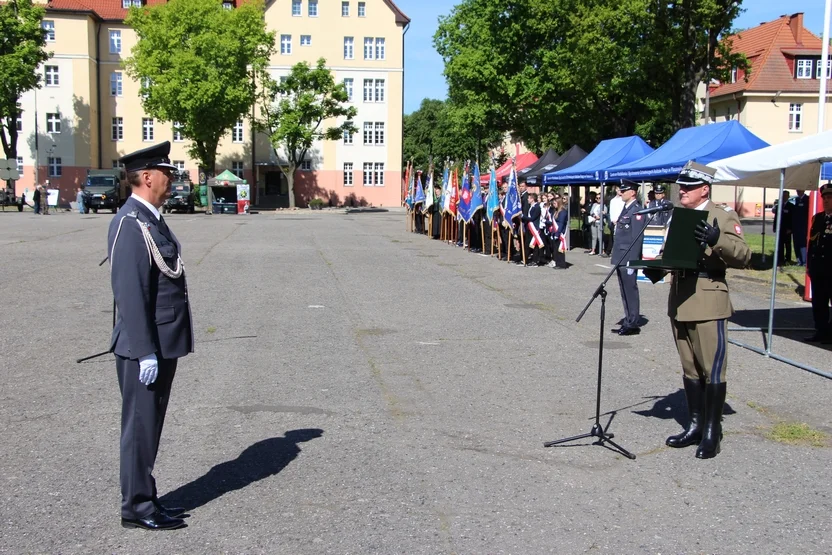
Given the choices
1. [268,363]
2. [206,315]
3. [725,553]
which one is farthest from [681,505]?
[206,315]

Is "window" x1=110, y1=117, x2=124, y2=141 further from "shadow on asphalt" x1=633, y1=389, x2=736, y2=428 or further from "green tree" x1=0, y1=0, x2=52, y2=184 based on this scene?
"shadow on asphalt" x1=633, y1=389, x2=736, y2=428

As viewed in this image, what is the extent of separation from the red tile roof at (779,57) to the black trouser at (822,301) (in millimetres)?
50534

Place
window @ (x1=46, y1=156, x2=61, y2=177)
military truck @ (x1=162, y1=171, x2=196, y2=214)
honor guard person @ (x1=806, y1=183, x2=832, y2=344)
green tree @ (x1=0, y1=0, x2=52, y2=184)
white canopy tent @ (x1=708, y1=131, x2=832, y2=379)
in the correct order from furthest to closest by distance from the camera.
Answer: window @ (x1=46, y1=156, x2=61, y2=177), green tree @ (x1=0, y1=0, x2=52, y2=184), military truck @ (x1=162, y1=171, x2=196, y2=214), honor guard person @ (x1=806, y1=183, x2=832, y2=344), white canopy tent @ (x1=708, y1=131, x2=832, y2=379)

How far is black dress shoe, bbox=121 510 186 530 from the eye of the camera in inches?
174

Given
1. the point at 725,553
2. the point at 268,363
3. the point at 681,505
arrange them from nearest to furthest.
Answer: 1. the point at 725,553
2. the point at 681,505
3. the point at 268,363

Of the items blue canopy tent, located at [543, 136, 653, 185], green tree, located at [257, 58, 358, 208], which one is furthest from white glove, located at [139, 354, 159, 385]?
green tree, located at [257, 58, 358, 208]

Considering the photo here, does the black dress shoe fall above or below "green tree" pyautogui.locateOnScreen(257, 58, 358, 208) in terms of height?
below

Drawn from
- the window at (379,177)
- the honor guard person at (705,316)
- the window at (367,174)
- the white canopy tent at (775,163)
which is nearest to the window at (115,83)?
the window at (367,174)

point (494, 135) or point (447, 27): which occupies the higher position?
point (447, 27)

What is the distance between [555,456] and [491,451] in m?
0.43

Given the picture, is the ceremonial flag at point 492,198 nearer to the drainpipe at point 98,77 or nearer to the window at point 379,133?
the window at point 379,133

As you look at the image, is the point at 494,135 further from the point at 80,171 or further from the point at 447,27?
the point at 80,171

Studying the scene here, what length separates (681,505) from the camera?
4.92m

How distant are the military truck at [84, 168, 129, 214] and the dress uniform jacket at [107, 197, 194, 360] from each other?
1995 inches
